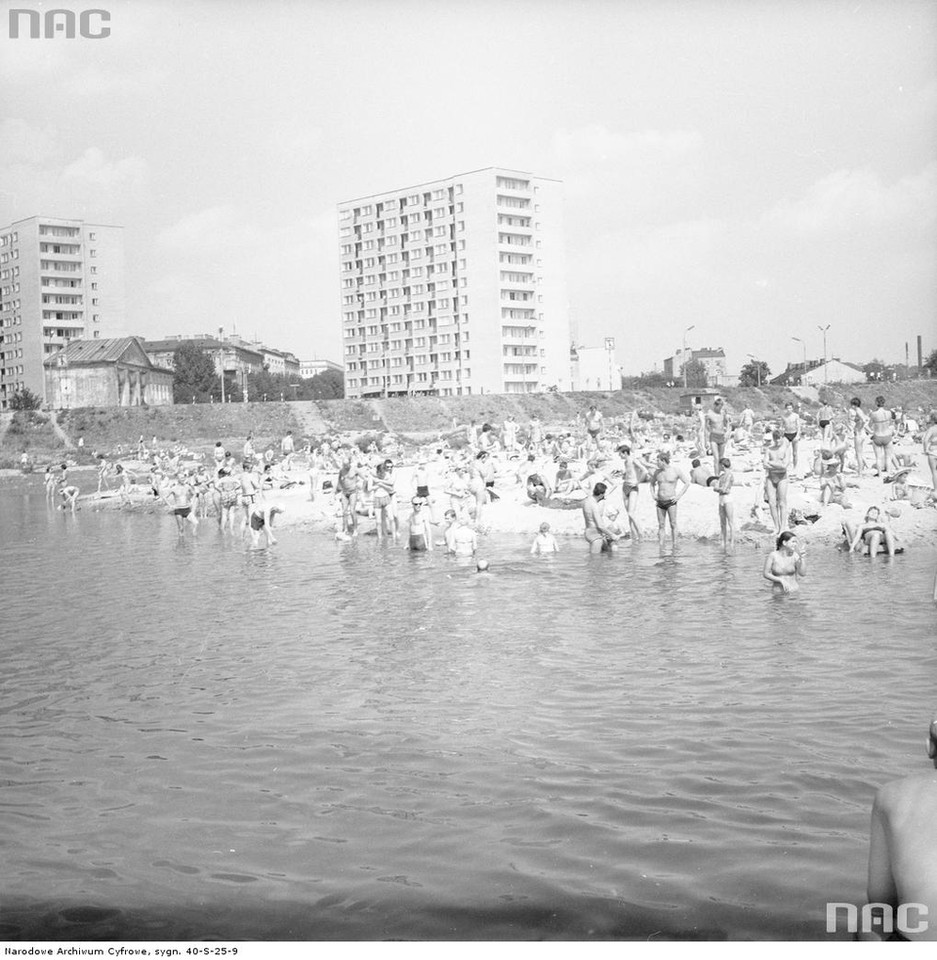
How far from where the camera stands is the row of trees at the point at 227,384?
62719 mm

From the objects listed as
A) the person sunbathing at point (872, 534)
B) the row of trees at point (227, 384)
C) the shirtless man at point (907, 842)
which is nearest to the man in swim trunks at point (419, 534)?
the person sunbathing at point (872, 534)

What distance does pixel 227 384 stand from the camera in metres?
75.2

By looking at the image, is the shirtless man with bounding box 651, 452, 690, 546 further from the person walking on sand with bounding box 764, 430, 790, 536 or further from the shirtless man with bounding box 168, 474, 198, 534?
the shirtless man with bounding box 168, 474, 198, 534

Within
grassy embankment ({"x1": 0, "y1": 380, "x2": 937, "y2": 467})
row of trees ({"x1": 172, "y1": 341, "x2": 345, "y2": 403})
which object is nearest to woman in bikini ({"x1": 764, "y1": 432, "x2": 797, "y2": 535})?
grassy embankment ({"x1": 0, "y1": 380, "x2": 937, "y2": 467})

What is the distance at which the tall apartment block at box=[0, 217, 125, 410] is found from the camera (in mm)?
31625

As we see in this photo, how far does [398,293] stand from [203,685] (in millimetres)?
68905

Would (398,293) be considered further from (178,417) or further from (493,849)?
(493,849)

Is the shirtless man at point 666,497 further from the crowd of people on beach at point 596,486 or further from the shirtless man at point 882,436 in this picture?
the shirtless man at point 882,436

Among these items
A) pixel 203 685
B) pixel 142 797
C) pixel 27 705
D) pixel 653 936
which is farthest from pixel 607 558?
pixel 653 936

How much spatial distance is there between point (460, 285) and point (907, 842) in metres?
72.0

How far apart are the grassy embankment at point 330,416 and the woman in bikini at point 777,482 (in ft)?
83.4

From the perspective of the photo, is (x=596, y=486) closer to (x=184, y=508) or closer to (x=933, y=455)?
(x=933, y=455)

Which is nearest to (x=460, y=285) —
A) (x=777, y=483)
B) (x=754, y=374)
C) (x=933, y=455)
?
(x=754, y=374)

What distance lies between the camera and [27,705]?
802cm
